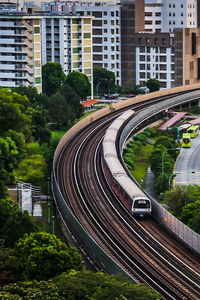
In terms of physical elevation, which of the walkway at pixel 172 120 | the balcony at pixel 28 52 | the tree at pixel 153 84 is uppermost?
the balcony at pixel 28 52

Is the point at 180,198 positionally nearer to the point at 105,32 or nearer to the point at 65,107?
the point at 65,107

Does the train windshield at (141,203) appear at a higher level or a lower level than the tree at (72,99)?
lower

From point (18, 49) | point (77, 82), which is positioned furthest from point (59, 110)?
point (77, 82)

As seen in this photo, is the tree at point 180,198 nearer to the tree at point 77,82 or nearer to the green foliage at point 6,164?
the green foliage at point 6,164

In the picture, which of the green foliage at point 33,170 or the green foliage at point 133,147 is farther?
the green foliage at point 133,147

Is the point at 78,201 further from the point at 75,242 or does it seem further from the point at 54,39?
the point at 54,39

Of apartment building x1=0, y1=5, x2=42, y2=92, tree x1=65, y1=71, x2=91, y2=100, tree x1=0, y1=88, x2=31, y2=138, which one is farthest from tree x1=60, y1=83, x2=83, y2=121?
tree x1=0, y1=88, x2=31, y2=138

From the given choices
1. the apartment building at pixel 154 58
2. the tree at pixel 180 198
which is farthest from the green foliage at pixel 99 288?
the apartment building at pixel 154 58
